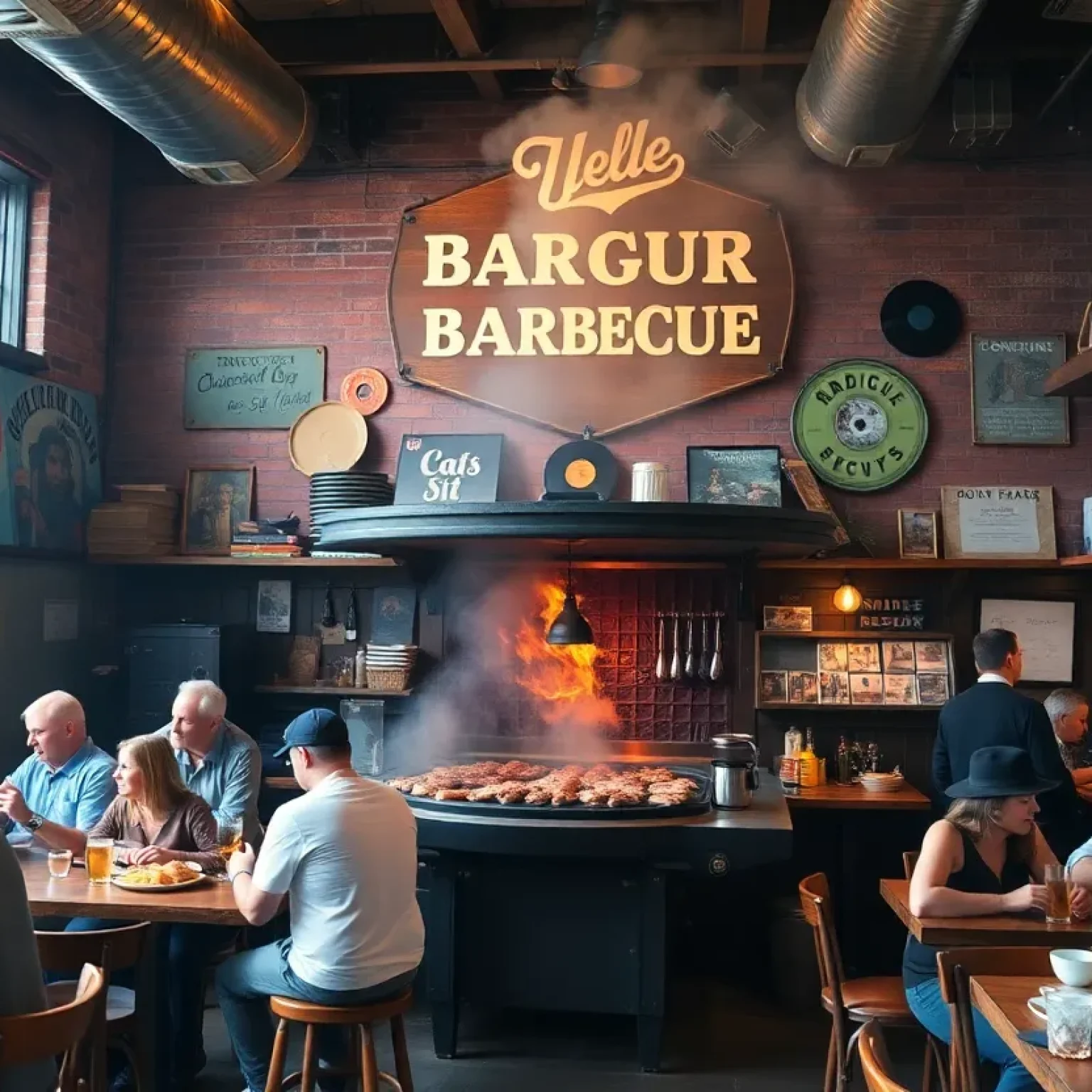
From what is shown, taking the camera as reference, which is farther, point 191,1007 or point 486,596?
point 486,596

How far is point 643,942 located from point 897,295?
3.39 metres

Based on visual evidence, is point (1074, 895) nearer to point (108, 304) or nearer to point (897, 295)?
point (897, 295)

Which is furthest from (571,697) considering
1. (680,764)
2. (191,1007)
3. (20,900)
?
(20,900)

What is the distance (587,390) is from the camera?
20.1 ft

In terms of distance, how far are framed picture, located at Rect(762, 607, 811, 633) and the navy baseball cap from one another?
→ 2827 millimetres

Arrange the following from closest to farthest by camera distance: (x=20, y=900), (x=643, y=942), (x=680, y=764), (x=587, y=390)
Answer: (x=20, y=900) → (x=643, y=942) → (x=680, y=764) → (x=587, y=390)

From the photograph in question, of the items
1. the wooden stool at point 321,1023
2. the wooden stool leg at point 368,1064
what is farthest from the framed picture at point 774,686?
the wooden stool leg at point 368,1064

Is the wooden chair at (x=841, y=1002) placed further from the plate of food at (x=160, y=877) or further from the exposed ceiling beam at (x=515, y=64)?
the exposed ceiling beam at (x=515, y=64)

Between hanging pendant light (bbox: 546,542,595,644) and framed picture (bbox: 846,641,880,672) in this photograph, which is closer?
hanging pendant light (bbox: 546,542,595,644)

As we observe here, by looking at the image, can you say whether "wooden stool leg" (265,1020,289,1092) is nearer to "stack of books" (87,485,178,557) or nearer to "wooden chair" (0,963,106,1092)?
"wooden chair" (0,963,106,1092)

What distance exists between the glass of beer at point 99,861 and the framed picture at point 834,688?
131 inches

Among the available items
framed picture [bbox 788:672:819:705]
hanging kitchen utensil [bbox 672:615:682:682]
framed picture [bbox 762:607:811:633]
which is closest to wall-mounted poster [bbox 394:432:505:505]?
hanging kitchen utensil [bbox 672:615:682:682]

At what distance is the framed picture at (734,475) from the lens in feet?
19.3

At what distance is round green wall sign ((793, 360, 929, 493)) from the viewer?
5.94 meters
